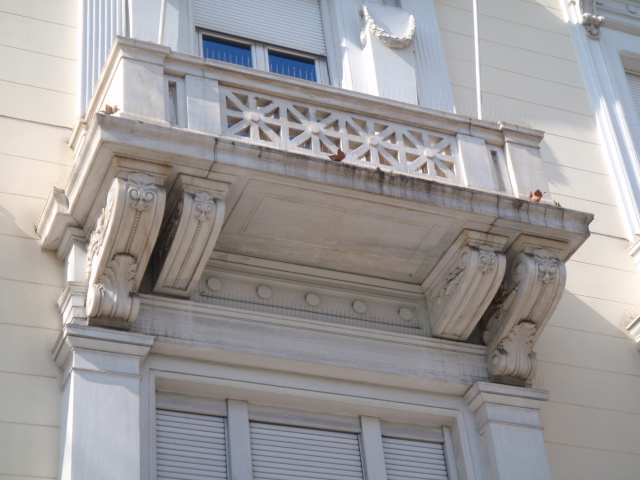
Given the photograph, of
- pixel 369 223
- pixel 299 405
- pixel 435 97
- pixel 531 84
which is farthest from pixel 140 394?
pixel 531 84

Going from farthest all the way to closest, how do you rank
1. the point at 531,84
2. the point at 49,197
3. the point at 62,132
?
the point at 531,84 < the point at 62,132 < the point at 49,197

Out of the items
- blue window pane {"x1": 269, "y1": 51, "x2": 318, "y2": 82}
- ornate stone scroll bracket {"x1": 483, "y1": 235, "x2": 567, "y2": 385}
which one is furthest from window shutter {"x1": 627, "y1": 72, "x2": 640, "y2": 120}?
ornate stone scroll bracket {"x1": 483, "y1": 235, "x2": 567, "y2": 385}

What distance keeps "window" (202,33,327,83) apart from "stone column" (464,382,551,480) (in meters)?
3.94

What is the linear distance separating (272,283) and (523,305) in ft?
7.05

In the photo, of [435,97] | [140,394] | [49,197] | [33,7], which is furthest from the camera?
[435,97]

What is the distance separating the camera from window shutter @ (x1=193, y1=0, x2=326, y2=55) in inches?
504

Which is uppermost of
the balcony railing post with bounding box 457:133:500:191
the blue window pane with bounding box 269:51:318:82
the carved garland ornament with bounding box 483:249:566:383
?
the blue window pane with bounding box 269:51:318:82

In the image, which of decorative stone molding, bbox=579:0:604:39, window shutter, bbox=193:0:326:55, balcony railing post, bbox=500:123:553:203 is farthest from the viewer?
decorative stone molding, bbox=579:0:604:39

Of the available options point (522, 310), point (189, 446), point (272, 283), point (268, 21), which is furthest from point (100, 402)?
point (268, 21)

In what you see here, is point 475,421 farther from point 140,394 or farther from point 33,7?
point 33,7

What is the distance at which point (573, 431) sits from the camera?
11094 millimetres

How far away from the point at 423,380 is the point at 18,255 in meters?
3.52

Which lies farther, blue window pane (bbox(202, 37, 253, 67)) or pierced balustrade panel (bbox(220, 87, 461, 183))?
blue window pane (bbox(202, 37, 253, 67))

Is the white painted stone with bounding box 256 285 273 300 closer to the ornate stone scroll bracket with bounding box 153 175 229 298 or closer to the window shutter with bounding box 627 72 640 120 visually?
the ornate stone scroll bracket with bounding box 153 175 229 298
